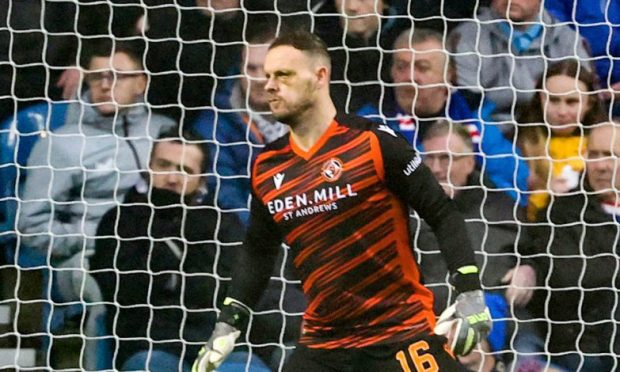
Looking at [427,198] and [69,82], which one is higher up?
[427,198]

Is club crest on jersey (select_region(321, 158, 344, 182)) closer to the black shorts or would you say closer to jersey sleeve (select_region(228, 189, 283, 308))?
jersey sleeve (select_region(228, 189, 283, 308))

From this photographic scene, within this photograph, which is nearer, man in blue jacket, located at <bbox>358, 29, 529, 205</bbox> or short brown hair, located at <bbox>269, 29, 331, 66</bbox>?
short brown hair, located at <bbox>269, 29, 331, 66</bbox>

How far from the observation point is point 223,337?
373 centimetres

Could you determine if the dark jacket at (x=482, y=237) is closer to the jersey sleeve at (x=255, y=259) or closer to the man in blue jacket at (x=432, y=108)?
the man in blue jacket at (x=432, y=108)

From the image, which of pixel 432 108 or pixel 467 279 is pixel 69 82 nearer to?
pixel 432 108

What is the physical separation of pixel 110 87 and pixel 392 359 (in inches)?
73.9

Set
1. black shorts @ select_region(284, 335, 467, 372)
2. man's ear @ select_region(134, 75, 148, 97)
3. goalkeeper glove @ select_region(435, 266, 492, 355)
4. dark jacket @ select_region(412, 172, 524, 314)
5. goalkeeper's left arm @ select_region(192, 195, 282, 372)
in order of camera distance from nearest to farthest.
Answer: goalkeeper glove @ select_region(435, 266, 492, 355) < black shorts @ select_region(284, 335, 467, 372) < goalkeeper's left arm @ select_region(192, 195, 282, 372) < dark jacket @ select_region(412, 172, 524, 314) < man's ear @ select_region(134, 75, 148, 97)

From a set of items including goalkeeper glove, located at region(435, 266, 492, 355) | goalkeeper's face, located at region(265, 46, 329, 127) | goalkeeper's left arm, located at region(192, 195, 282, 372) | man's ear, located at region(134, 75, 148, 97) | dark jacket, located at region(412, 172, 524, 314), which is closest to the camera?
goalkeeper glove, located at region(435, 266, 492, 355)

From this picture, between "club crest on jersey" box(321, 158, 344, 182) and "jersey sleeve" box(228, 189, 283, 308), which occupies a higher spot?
"club crest on jersey" box(321, 158, 344, 182)

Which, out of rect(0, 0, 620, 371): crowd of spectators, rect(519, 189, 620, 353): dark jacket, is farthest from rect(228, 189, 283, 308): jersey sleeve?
rect(519, 189, 620, 353): dark jacket

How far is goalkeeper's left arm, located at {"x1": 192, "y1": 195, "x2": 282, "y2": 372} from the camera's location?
12.3 feet

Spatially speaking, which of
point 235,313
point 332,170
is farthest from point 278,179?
point 235,313

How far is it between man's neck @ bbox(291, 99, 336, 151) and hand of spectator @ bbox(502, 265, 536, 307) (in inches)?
56.8

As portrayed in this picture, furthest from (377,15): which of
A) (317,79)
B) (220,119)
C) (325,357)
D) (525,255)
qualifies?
(325,357)
